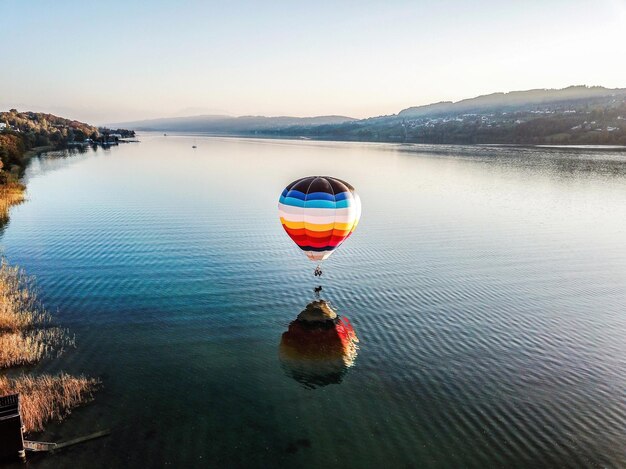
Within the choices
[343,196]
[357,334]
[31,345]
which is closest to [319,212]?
[343,196]

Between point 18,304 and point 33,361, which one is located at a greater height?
point 18,304

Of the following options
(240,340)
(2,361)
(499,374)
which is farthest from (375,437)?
(2,361)

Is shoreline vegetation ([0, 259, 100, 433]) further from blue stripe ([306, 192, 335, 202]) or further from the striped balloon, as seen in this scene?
blue stripe ([306, 192, 335, 202])

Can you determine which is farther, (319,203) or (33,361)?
(319,203)

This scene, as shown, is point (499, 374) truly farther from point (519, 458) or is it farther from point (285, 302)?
point (285, 302)

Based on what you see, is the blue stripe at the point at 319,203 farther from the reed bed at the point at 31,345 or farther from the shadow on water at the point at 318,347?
the reed bed at the point at 31,345

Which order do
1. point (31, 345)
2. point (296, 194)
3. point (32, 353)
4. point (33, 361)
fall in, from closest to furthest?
point (33, 361) → point (32, 353) → point (31, 345) → point (296, 194)

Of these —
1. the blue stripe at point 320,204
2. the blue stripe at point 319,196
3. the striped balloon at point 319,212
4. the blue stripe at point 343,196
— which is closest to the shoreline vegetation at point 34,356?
the striped balloon at point 319,212

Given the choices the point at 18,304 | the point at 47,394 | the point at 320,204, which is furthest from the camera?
the point at 18,304

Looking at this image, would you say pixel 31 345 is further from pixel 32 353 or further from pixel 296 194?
pixel 296 194
